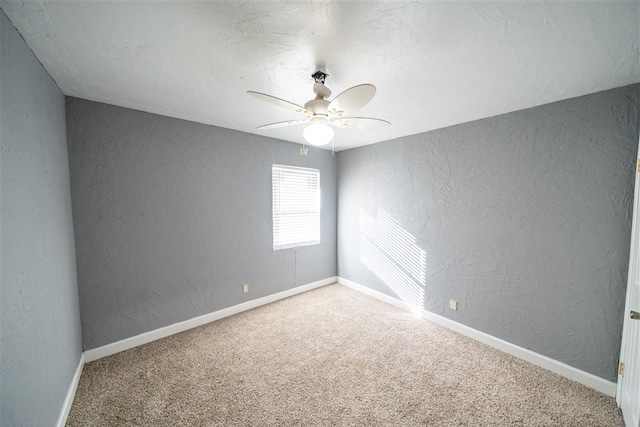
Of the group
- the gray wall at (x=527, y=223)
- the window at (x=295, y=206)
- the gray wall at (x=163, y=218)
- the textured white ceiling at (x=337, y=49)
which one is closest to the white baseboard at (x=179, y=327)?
the gray wall at (x=163, y=218)

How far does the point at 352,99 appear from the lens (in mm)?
1441

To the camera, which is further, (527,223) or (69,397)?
(527,223)

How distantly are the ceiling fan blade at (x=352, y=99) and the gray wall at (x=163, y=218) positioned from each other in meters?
1.81

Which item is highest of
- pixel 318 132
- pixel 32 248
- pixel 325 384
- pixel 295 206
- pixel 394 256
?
pixel 318 132

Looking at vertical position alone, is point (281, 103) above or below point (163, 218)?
above

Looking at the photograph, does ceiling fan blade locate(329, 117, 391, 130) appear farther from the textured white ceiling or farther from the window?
the window

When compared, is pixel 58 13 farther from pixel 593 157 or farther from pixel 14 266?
Answer: pixel 593 157

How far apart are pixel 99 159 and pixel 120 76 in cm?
87

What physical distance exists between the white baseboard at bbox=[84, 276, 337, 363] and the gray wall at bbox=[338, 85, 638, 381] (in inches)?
66.9

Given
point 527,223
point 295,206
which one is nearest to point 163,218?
point 295,206

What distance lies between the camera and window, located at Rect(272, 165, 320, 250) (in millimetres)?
3449

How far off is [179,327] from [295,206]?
6.83 feet

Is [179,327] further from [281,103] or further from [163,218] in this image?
[281,103]

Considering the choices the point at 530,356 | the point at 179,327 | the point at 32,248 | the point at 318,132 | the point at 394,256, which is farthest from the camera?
the point at 394,256
